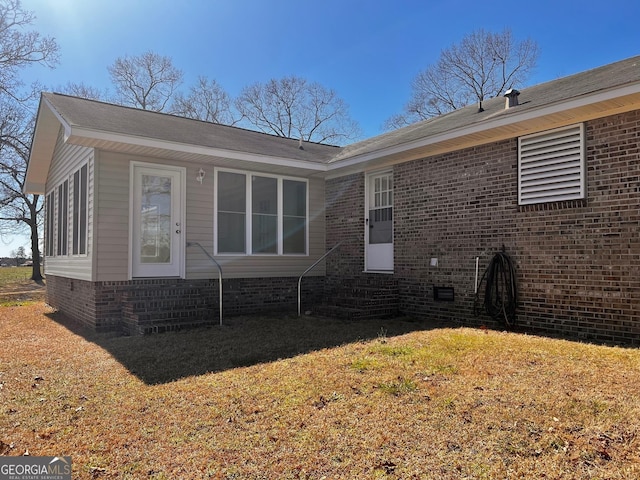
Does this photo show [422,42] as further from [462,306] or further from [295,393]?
[295,393]

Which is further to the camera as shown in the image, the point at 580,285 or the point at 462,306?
the point at 462,306

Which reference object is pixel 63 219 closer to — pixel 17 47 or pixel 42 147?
pixel 42 147

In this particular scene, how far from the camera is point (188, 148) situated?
7445 mm

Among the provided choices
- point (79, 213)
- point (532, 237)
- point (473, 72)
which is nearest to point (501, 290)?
point (532, 237)

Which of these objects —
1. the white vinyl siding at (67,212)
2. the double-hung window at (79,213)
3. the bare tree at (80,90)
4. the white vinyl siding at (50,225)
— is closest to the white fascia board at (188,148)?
the white vinyl siding at (67,212)

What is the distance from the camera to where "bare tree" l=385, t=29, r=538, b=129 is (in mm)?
23797

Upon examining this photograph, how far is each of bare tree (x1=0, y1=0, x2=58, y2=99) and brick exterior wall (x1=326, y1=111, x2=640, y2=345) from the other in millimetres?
18282

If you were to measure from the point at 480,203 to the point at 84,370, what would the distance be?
571cm

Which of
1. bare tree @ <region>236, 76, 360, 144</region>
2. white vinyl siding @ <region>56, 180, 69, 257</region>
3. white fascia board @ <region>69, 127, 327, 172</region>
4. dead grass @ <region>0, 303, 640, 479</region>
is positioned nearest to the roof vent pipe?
Answer: white fascia board @ <region>69, 127, 327, 172</region>

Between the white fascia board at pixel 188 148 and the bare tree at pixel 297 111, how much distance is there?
2020 cm

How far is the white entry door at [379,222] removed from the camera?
8625 mm

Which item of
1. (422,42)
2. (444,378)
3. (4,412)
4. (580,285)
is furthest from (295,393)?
(422,42)

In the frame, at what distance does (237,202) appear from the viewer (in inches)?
340

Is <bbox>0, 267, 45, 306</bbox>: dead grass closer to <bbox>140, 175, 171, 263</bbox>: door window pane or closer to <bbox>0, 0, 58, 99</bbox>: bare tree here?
<bbox>140, 175, 171, 263</bbox>: door window pane
